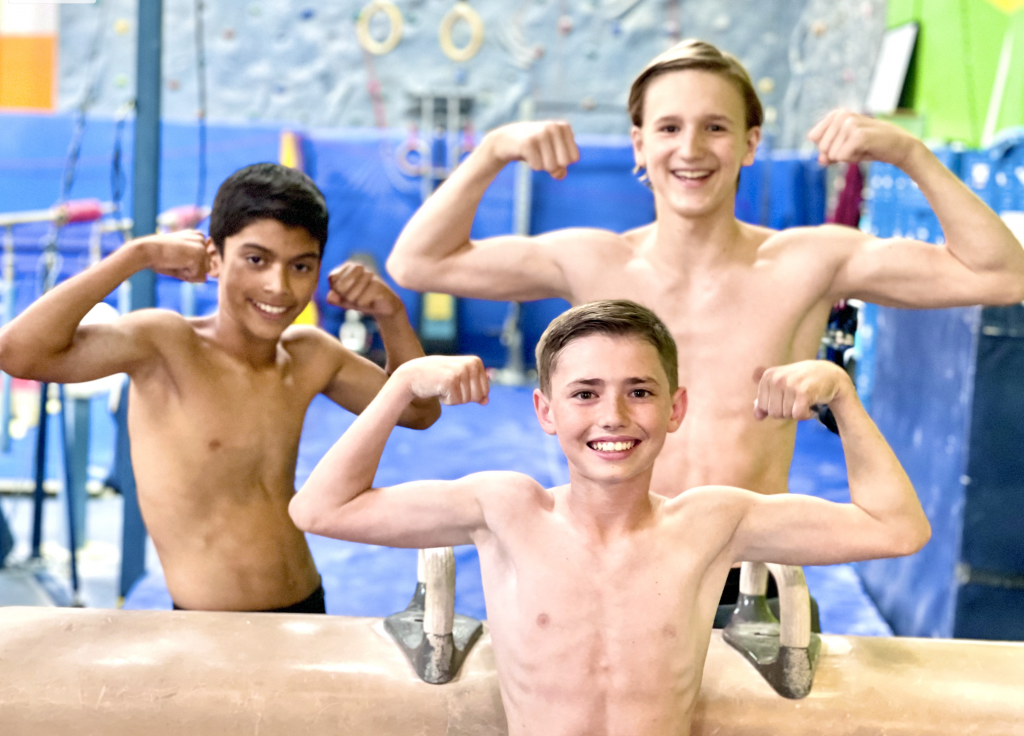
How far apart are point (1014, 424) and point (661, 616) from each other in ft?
6.73

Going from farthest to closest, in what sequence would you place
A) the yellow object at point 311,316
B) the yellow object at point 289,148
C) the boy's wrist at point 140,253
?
the yellow object at point 311,316 → the yellow object at point 289,148 → the boy's wrist at point 140,253

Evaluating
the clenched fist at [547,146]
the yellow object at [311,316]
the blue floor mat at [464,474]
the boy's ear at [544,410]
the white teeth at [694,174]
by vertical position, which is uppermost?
the clenched fist at [547,146]

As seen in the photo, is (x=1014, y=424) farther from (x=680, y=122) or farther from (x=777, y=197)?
(x=777, y=197)

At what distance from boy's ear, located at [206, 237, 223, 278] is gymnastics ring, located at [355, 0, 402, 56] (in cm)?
956

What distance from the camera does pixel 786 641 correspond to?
4.82 ft

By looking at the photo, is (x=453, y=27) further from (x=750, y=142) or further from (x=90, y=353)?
(x=90, y=353)

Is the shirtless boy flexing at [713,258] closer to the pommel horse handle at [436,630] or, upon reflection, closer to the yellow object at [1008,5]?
the pommel horse handle at [436,630]

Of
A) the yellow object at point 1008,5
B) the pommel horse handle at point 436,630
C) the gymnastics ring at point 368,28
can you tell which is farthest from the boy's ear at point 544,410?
the gymnastics ring at point 368,28

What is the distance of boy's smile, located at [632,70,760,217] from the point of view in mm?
1660

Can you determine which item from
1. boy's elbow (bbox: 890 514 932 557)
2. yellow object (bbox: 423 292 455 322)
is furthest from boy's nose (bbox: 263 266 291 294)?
yellow object (bbox: 423 292 455 322)

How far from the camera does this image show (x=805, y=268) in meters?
1.77

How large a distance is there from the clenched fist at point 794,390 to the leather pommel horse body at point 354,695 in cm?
44

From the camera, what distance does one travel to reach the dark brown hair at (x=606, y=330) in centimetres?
131

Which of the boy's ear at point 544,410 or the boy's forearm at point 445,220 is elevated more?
the boy's forearm at point 445,220
